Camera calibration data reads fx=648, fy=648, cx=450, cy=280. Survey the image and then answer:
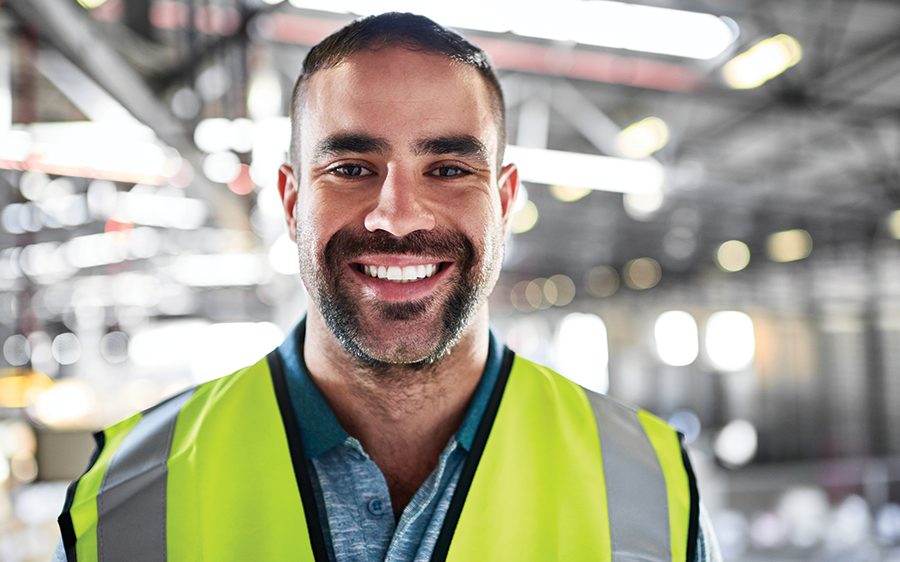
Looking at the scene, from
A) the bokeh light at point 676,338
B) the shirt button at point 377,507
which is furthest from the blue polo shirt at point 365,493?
the bokeh light at point 676,338

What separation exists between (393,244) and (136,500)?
749 mm

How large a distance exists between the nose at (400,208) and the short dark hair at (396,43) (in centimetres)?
29

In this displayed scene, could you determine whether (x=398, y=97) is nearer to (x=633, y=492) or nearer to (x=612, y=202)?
(x=633, y=492)

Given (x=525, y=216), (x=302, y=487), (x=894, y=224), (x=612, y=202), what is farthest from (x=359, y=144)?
(x=612, y=202)

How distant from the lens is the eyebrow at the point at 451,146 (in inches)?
56.4

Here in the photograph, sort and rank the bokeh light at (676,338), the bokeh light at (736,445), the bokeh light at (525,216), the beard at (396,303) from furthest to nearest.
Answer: the bokeh light at (676,338) < the bokeh light at (736,445) < the bokeh light at (525,216) < the beard at (396,303)

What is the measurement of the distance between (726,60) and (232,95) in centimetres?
510

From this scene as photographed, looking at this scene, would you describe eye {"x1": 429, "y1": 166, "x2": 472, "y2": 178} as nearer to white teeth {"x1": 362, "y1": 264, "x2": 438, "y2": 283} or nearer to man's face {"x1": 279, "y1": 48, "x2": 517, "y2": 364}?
man's face {"x1": 279, "y1": 48, "x2": 517, "y2": 364}

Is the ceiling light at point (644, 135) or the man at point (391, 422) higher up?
the ceiling light at point (644, 135)

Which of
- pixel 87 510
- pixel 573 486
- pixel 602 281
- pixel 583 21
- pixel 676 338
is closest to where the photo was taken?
pixel 87 510

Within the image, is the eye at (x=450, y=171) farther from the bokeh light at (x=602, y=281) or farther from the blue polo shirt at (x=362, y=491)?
the bokeh light at (x=602, y=281)

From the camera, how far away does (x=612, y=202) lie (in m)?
17.2

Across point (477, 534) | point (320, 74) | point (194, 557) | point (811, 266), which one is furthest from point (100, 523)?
point (811, 266)

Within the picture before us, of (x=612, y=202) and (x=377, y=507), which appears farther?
(x=612, y=202)
